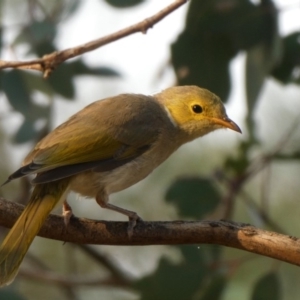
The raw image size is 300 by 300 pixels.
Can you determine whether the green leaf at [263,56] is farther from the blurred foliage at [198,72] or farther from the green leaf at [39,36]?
the green leaf at [39,36]

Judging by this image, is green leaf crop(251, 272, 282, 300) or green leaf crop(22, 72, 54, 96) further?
green leaf crop(22, 72, 54, 96)

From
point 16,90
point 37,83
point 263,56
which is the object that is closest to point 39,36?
point 16,90

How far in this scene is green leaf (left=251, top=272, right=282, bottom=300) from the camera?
4.91m

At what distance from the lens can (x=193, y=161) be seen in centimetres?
916

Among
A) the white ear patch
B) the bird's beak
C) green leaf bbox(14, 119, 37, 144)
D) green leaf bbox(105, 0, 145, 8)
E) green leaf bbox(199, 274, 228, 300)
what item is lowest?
green leaf bbox(199, 274, 228, 300)

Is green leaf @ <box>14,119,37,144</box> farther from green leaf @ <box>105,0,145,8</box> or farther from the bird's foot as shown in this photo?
the bird's foot

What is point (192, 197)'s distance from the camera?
560 cm

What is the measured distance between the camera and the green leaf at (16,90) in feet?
17.5

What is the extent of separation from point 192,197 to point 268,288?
94cm

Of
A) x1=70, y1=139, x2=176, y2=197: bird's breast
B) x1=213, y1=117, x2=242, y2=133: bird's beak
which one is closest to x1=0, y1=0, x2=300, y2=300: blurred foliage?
x1=213, y1=117, x2=242, y2=133: bird's beak

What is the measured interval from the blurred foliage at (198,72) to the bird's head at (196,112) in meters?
0.16

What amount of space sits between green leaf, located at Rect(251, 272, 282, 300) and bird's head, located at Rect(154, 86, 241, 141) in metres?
0.95

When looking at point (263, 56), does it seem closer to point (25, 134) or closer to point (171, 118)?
point (171, 118)

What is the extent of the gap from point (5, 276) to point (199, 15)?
2.41 m
